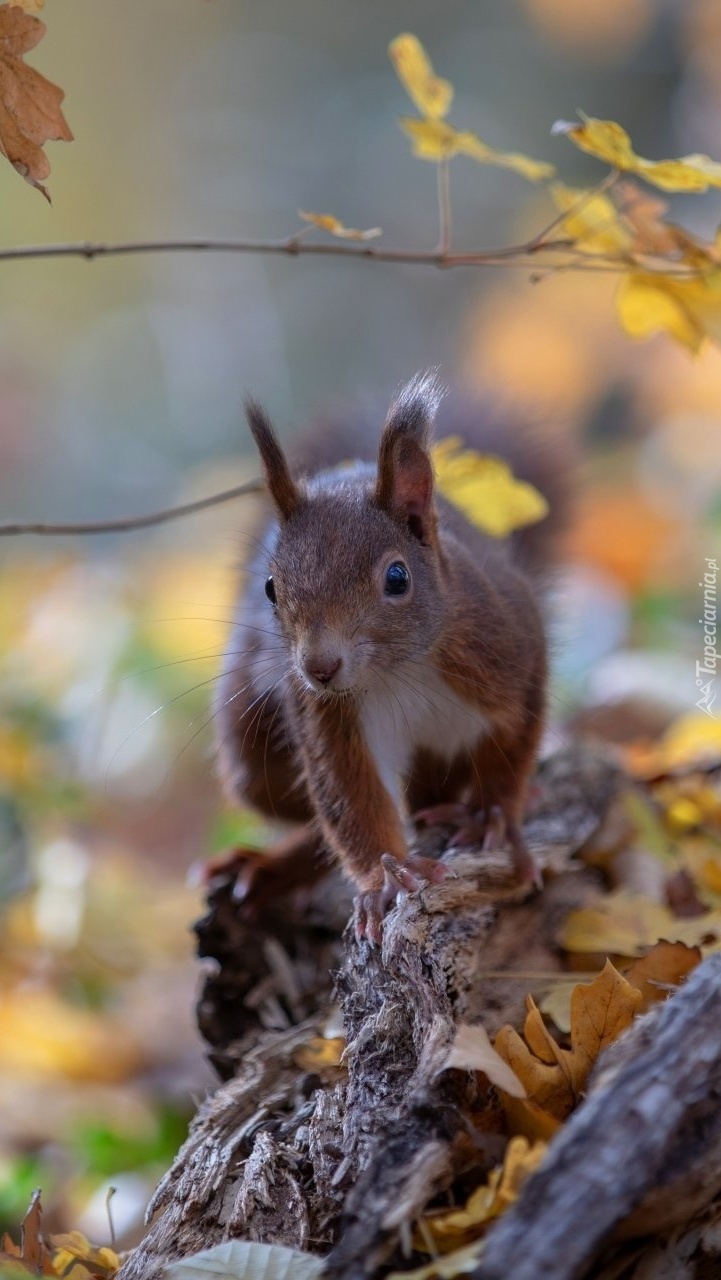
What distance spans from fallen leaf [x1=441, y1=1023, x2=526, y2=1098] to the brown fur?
0.44m

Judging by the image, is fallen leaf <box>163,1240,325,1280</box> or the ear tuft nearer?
fallen leaf <box>163,1240,325,1280</box>

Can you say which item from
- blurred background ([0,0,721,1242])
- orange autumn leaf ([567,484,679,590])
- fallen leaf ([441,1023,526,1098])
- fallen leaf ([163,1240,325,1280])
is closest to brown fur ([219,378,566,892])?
fallen leaf ([441,1023,526,1098])

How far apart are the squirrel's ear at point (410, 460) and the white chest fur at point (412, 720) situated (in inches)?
7.8

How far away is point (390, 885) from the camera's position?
1465 mm

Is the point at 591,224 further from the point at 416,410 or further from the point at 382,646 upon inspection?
the point at 382,646

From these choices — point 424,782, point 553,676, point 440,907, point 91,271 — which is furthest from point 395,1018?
point 91,271

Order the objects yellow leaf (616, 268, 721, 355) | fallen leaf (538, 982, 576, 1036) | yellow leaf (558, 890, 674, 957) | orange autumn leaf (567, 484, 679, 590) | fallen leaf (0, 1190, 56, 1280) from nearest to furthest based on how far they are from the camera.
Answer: fallen leaf (0, 1190, 56, 1280)
fallen leaf (538, 982, 576, 1036)
yellow leaf (558, 890, 674, 957)
yellow leaf (616, 268, 721, 355)
orange autumn leaf (567, 484, 679, 590)

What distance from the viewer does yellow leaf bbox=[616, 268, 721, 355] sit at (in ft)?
5.63

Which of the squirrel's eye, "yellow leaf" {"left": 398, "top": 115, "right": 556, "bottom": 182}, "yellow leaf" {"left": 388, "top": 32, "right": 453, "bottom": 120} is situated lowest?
the squirrel's eye

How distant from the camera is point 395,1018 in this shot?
1.25 meters

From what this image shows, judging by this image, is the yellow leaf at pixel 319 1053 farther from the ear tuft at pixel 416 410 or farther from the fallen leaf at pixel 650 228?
the fallen leaf at pixel 650 228

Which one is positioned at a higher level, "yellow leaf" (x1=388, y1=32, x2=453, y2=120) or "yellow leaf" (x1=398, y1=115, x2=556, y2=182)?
"yellow leaf" (x1=388, y1=32, x2=453, y2=120)

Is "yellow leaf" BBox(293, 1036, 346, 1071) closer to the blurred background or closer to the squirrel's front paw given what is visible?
the squirrel's front paw

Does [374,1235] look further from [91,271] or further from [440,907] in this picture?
[91,271]
